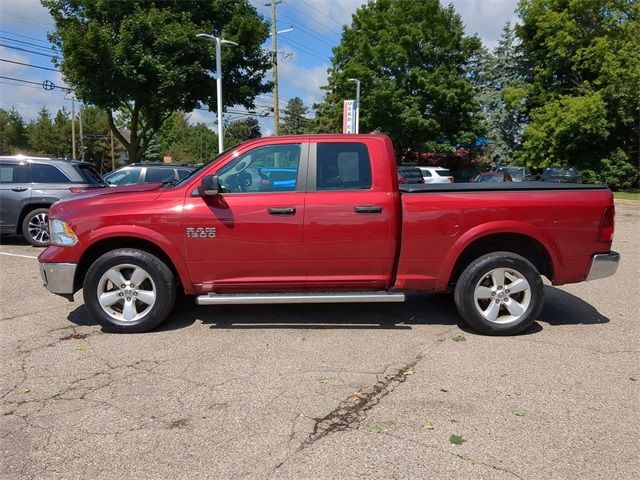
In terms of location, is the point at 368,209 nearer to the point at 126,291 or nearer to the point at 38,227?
the point at 126,291

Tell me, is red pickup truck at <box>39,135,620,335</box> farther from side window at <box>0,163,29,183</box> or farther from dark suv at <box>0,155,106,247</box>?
side window at <box>0,163,29,183</box>

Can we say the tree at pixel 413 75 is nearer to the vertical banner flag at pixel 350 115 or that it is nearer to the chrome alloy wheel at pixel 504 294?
the vertical banner flag at pixel 350 115

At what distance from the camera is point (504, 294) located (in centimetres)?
519

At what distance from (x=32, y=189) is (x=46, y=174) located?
40 cm

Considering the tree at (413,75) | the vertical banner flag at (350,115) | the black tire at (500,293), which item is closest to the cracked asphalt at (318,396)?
the black tire at (500,293)

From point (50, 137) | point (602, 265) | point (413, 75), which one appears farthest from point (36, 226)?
point (50, 137)

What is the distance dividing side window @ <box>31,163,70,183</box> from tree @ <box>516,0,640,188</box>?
27.4 metres

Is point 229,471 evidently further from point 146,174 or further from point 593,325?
point 146,174

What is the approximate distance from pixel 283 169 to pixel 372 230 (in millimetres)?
1067

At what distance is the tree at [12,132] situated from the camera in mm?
64500

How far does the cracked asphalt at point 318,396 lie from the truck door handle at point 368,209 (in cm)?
122

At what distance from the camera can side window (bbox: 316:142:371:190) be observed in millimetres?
5184

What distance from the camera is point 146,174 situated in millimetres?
12414

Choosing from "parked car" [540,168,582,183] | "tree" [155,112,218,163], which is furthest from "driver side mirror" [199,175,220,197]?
"tree" [155,112,218,163]
